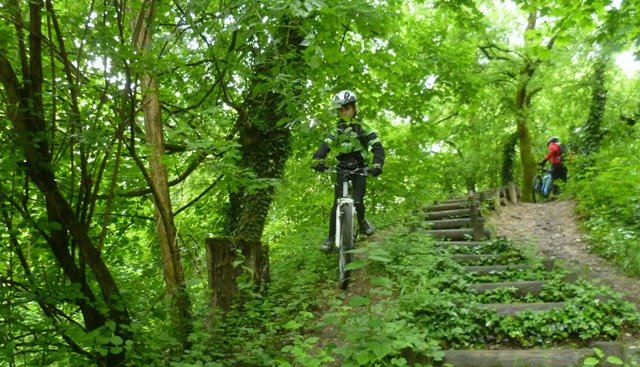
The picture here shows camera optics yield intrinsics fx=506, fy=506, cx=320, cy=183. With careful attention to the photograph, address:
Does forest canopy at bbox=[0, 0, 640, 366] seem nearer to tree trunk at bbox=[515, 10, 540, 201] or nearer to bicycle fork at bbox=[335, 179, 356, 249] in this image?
bicycle fork at bbox=[335, 179, 356, 249]

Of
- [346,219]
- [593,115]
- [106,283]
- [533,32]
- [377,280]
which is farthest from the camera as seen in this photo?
[593,115]

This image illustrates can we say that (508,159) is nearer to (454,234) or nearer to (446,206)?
(446,206)

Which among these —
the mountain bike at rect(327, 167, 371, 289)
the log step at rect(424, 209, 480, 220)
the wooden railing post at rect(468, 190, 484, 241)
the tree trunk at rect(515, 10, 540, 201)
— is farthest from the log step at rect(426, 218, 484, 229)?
the tree trunk at rect(515, 10, 540, 201)

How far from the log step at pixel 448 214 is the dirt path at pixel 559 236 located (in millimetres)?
618

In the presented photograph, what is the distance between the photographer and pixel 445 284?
629 centimetres

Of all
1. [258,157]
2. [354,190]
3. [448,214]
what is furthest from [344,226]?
[448,214]

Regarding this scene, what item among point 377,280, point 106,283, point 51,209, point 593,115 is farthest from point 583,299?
point 593,115

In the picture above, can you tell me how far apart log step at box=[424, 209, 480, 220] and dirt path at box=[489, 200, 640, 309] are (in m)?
0.62

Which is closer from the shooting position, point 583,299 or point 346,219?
point 583,299

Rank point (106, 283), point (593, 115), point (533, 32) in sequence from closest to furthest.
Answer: point (106, 283)
point (533, 32)
point (593, 115)

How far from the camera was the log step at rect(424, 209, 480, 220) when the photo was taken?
10.3 metres

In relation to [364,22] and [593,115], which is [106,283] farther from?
[593,115]

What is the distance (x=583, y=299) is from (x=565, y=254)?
3.47 metres

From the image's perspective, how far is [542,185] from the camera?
16812 mm
